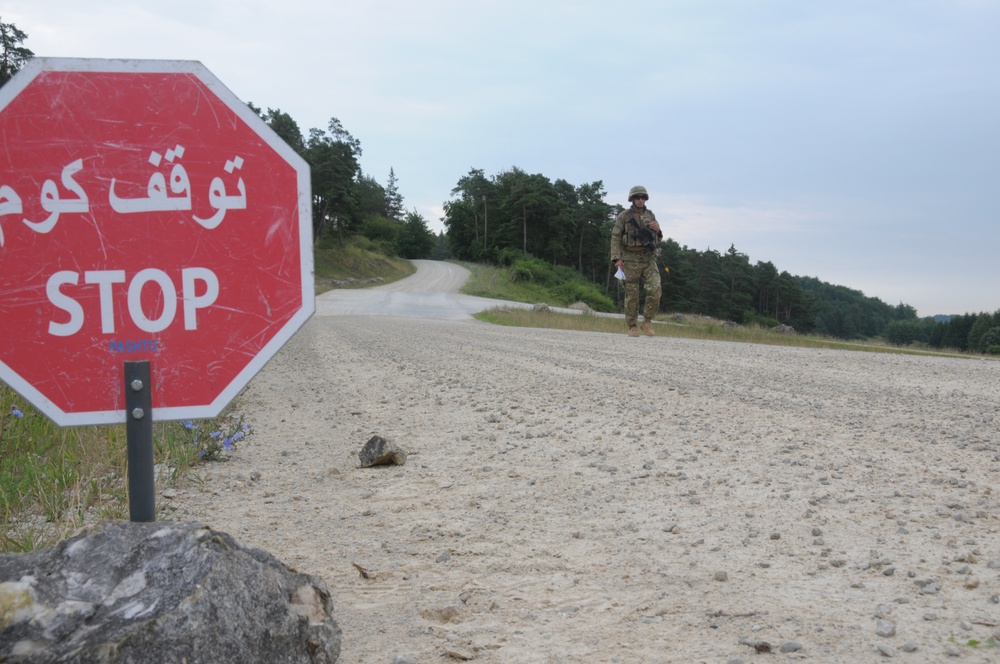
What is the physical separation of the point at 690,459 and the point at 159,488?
2606 mm

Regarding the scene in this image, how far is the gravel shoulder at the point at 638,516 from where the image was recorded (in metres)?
2.21

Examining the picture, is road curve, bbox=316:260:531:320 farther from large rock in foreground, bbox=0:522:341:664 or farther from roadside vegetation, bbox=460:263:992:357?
large rock in foreground, bbox=0:522:341:664

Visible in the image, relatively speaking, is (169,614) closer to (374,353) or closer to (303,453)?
(303,453)

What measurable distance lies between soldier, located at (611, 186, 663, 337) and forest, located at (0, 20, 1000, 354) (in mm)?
36031

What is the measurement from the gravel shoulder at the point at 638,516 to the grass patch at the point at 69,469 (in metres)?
0.20

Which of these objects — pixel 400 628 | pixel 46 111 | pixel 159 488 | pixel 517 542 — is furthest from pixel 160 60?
pixel 159 488

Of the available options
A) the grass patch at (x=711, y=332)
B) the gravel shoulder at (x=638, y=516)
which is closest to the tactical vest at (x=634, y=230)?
the grass patch at (x=711, y=332)

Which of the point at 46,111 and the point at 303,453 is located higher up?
the point at 46,111

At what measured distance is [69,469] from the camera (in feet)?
12.2

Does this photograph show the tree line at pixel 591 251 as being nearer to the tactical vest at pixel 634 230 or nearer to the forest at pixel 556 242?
the forest at pixel 556 242

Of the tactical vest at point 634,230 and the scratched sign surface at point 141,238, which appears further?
the tactical vest at point 634,230

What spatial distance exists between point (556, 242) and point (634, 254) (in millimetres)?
63144

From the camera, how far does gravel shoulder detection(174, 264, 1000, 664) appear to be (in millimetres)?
2205

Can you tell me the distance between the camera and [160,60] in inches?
73.9
